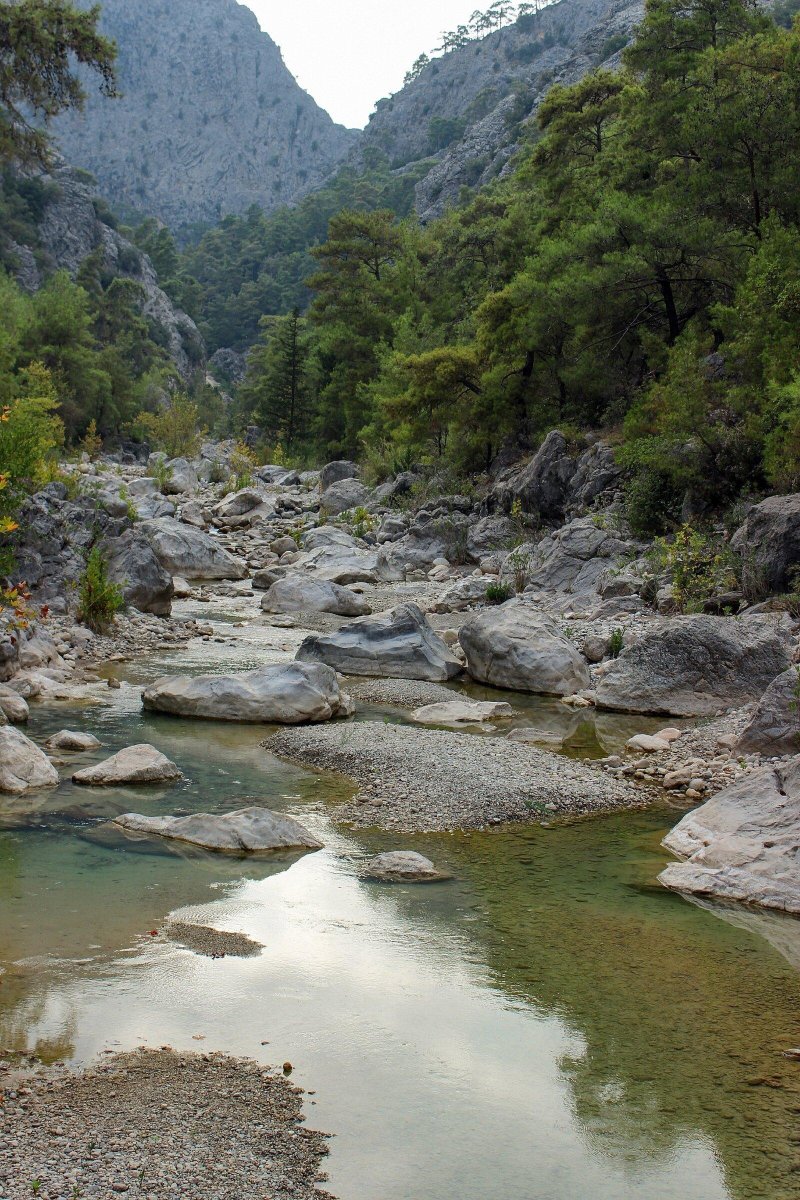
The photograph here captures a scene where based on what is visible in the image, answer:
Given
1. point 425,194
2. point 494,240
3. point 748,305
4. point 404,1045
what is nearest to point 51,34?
point 748,305

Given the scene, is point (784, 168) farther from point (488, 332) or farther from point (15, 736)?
point (15, 736)

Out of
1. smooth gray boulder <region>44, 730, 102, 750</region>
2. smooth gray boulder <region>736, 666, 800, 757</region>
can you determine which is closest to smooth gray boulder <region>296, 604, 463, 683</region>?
smooth gray boulder <region>44, 730, 102, 750</region>

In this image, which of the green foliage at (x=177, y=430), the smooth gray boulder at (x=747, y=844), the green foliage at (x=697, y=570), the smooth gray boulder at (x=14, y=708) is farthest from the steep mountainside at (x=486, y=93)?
the smooth gray boulder at (x=747, y=844)

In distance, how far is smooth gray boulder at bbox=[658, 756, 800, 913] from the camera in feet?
22.3

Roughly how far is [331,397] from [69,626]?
38885mm

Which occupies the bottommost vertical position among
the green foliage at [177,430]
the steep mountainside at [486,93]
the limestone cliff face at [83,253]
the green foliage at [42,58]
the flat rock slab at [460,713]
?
the flat rock slab at [460,713]

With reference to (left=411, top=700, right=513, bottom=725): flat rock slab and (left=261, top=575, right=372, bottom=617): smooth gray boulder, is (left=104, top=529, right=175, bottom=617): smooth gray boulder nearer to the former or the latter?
(left=261, top=575, right=372, bottom=617): smooth gray boulder

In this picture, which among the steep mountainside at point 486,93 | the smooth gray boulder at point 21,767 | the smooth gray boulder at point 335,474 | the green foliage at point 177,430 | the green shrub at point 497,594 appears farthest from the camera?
the steep mountainside at point 486,93

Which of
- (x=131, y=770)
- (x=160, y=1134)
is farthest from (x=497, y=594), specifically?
(x=160, y=1134)

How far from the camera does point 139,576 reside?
57.0ft

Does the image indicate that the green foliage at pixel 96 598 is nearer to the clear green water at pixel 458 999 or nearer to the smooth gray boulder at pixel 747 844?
the clear green water at pixel 458 999

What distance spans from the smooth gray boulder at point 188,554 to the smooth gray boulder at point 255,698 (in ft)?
39.4

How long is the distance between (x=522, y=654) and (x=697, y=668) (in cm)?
248

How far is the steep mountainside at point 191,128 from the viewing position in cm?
18512
